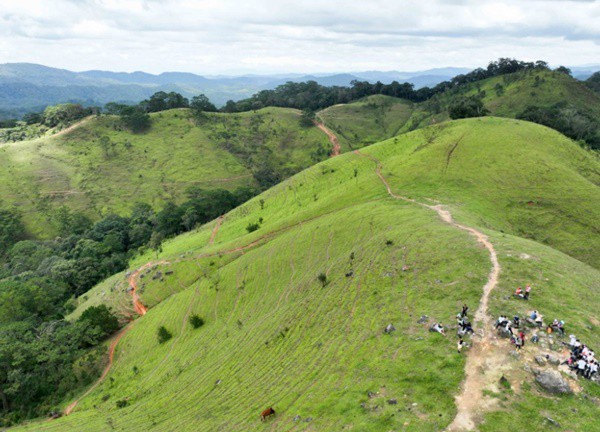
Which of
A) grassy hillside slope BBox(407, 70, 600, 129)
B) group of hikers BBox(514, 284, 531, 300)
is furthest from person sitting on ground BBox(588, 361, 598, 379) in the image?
grassy hillside slope BBox(407, 70, 600, 129)

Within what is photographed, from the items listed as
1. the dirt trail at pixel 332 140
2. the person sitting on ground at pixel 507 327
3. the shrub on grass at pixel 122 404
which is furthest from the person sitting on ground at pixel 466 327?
the dirt trail at pixel 332 140

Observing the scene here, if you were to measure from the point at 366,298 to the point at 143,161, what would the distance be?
159 meters

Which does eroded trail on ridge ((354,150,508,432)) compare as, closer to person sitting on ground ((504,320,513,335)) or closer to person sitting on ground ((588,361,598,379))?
person sitting on ground ((504,320,513,335))

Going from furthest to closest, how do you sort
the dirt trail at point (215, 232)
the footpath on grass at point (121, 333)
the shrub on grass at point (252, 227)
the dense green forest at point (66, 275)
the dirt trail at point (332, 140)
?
the dirt trail at point (332, 140), the dirt trail at point (215, 232), the shrub on grass at point (252, 227), the dense green forest at point (66, 275), the footpath on grass at point (121, 333)

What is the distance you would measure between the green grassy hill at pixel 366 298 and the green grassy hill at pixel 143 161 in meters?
80.1

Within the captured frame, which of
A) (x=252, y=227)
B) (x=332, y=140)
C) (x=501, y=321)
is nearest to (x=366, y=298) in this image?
(x=501, y=321)

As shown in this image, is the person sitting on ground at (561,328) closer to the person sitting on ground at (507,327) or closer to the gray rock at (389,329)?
the person sitting on ground at (507,327)

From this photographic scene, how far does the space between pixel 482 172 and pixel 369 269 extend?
1722 inches

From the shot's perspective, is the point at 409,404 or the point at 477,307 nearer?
the point at 409,404

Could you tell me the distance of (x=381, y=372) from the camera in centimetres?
2220

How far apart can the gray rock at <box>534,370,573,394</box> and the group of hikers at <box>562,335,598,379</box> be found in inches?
50.3

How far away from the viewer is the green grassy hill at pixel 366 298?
20703 millimetres

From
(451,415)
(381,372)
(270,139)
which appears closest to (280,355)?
(381,372)

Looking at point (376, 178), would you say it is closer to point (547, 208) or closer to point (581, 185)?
point (547, 208)
